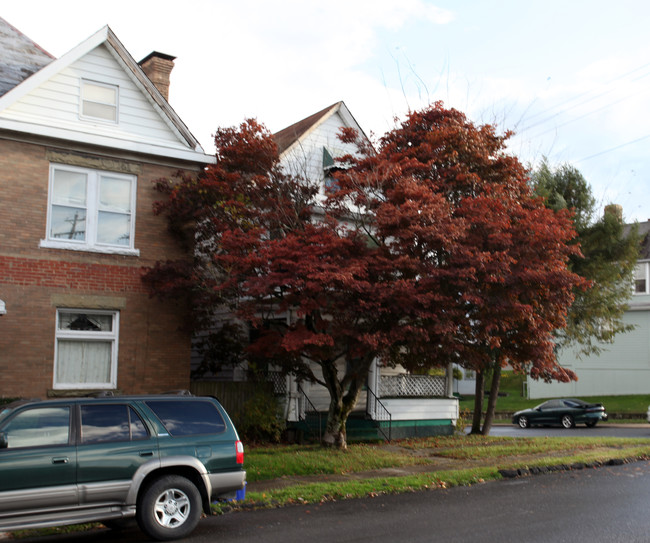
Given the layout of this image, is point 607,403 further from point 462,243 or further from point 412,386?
point 462,243

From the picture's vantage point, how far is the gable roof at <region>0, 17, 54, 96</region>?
16.5 meters

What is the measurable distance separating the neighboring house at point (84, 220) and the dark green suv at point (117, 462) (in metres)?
7.48

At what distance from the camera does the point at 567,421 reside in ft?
106

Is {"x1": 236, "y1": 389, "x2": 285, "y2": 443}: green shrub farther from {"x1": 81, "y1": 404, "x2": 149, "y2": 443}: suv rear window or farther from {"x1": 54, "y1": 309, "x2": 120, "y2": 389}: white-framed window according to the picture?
{"x1": 81, "y1": 404, "x2": 149, "y2": 443}: suv rear window

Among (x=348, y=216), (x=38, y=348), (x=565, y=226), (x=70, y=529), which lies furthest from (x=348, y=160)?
(x=70, y=529)

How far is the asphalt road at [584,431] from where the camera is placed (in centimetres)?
2705

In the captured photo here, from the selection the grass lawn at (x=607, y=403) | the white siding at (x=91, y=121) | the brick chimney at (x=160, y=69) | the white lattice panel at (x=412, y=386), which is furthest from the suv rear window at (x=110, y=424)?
the grass lawn at (x=607, y=403)

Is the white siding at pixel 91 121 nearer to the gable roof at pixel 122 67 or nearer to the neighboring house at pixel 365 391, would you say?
the gable roof at pixel 122 67

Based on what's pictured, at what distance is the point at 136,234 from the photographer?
17.0 m

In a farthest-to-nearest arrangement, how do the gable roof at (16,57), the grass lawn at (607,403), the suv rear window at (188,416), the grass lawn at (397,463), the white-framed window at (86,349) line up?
the grass lawn at (607,403) → the gable roof at (16,57) → the white-framed window at (86,349) → the grass lawn at (397,463) → the suv rear window at (188,416)

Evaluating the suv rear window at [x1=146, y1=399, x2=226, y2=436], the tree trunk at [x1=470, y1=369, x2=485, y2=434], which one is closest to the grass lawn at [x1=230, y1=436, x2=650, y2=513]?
the suv rear window at [x1=146, y1=399, x2=226, y2=436]

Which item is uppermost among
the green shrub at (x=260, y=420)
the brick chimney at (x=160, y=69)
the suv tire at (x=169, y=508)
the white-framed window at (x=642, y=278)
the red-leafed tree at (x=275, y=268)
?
the brick chimney at (x=160, y=69)

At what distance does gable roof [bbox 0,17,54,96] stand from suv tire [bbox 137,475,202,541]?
11027 millimetres

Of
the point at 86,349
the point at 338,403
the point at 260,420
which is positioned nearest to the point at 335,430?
the point at 338,403
